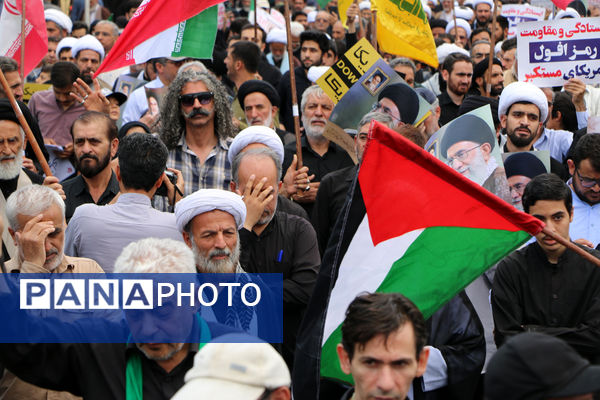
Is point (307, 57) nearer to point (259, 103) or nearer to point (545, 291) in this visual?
point (259, 103)

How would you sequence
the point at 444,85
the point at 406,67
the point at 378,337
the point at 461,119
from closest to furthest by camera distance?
the point at 378,337
the point at 461,119
the point at 406,67
the point at 444,85

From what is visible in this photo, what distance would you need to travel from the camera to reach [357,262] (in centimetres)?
443

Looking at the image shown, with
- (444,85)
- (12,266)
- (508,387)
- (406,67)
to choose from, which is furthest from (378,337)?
(444,85)

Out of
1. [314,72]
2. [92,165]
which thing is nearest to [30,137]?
[92,165]

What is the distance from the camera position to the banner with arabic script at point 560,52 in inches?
353

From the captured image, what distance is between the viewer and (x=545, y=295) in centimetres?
530

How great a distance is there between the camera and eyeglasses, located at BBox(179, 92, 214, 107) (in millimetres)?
7102

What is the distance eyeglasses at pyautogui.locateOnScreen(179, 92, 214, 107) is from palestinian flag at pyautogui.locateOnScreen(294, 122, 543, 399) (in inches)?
113

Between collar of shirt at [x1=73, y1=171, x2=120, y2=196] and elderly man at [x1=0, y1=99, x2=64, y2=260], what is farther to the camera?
collar of shirt at [x1=73, y1=171, x2=120, y2=196]

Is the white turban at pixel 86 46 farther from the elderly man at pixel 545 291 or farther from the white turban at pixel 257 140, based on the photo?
the elderly man at pixel 545 291

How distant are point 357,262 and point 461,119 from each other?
2.04 metres

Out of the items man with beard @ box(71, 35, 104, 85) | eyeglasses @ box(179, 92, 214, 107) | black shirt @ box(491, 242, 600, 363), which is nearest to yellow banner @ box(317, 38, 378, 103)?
eyeglasses @ box(179, 92, 214, 107)

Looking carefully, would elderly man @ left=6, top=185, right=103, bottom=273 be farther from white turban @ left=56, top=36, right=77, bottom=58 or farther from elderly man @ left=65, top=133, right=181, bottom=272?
white turban @ left=56, top=36, right=77, bottom=58

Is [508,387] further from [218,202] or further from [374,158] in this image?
[218,202]
